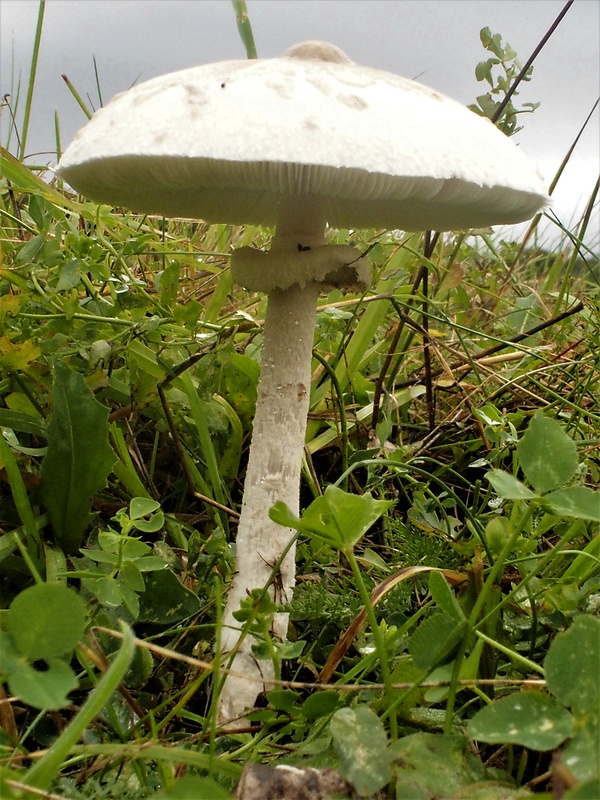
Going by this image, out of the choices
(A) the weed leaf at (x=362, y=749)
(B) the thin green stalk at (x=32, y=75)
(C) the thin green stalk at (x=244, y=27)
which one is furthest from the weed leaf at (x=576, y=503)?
(B) the thin green stalk at (x=32, y=75)

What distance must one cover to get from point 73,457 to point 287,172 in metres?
0.83

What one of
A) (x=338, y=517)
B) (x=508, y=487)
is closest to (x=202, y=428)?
(x=338, y=517)

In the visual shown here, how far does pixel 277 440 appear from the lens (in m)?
1.58

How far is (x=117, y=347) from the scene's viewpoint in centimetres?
175

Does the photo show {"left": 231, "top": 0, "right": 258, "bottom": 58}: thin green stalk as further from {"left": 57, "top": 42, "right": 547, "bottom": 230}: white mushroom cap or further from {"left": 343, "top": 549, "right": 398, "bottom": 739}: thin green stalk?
{"left": 343, "top": 549, "right": 398, "bottom": 739}: thin green stalk

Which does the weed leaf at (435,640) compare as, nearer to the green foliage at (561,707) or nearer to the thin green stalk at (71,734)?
the green foliage at (561,707)

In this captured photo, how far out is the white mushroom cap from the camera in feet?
3.41

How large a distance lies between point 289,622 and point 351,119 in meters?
1.12

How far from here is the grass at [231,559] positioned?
0.89 m

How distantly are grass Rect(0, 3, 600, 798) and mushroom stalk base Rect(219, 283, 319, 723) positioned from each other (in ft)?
0.27

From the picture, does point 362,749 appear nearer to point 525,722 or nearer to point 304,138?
point 525,722

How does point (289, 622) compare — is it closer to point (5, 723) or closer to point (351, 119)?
point (5, 723)

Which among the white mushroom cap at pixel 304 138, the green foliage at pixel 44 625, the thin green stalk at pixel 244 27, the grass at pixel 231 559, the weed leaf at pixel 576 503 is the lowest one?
the grass at pixel 231 559

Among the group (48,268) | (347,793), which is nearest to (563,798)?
(347,793)
